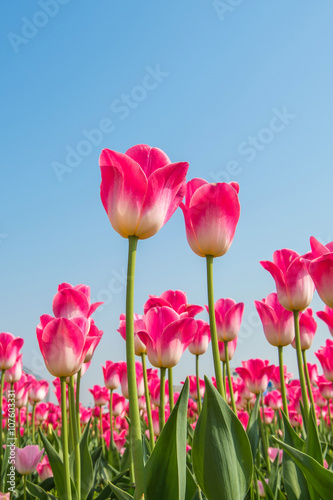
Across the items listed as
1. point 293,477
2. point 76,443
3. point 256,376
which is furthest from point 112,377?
point 293,477

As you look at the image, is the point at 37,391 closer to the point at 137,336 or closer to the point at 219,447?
the point at 137,336

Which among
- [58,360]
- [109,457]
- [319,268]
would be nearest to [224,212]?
[319,268]

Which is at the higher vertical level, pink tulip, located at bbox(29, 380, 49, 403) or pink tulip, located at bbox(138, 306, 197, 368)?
pink tulip, located at bbox(138, 306, 197, 368)

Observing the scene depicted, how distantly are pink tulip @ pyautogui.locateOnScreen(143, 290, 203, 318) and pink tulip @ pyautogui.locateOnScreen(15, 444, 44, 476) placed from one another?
1.04m

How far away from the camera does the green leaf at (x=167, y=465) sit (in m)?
0.87

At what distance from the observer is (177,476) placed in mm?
869

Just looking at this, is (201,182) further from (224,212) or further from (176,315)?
(176,315)

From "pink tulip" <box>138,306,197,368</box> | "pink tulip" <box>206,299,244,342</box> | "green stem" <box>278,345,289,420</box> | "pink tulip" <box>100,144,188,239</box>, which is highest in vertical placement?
"pink tulip" <box>100,144,188,239</box>

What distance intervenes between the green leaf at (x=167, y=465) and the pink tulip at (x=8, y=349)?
6.30 ft

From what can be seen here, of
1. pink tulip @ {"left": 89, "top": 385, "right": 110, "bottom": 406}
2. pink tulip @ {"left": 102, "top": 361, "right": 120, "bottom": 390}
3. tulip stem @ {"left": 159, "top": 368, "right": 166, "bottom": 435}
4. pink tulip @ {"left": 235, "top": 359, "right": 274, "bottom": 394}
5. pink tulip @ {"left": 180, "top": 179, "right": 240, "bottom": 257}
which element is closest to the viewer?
pink tulip @ {"left": 180, "top": 179, "right": 240, "bottom": 257}

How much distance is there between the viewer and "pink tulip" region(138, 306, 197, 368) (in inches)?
49.5

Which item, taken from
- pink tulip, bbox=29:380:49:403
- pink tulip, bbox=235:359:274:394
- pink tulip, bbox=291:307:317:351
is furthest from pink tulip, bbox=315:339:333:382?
pink tulip, bbox=29:380:49:403

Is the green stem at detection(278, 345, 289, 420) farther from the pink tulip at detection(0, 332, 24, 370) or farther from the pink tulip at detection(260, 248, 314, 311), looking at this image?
the pink tulip at detection(0, 332, 24, 370)

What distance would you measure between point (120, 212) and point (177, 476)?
0.54 m
